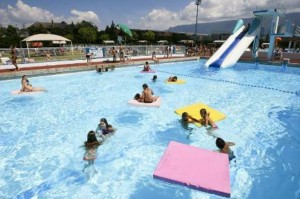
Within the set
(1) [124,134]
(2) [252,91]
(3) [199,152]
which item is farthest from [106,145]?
(2) [252,91]

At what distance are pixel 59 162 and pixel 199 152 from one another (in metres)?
3.31

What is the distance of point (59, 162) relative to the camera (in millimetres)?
5461

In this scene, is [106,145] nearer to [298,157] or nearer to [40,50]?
[298,157]

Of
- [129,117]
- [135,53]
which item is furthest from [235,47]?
[129,117]

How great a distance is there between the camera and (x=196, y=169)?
4508 mm

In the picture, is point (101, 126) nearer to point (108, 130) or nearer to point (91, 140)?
point (108, 130)

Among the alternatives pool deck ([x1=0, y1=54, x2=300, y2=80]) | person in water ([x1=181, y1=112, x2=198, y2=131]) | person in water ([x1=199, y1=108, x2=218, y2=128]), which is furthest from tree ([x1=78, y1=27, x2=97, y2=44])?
person in water ([x1=199, y1=108, x2=218, y2=128])

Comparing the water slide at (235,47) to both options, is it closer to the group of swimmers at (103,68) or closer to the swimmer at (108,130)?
the group of swimmers at (103,68)

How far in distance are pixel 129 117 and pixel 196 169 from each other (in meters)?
4.22

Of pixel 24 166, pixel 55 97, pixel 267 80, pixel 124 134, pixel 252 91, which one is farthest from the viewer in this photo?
pixel 267 80

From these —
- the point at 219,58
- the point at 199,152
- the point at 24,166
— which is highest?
the point at 219,58

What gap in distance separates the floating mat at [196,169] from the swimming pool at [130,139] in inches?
15.9

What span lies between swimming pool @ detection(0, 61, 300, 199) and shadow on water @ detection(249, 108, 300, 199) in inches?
0.8

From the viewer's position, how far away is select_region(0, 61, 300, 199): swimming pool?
4.68 metres
